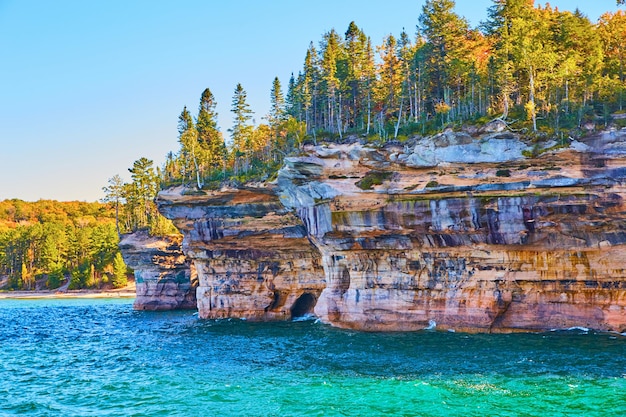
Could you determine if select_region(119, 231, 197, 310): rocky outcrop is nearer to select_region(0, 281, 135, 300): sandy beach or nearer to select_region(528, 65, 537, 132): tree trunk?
select_region(0, 281, 135, 300): sandy beach

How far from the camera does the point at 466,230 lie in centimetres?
4022

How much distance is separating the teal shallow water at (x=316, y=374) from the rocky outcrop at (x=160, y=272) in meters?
24.5

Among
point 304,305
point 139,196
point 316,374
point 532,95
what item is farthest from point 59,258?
point 532,95

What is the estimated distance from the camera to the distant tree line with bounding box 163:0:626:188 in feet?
137

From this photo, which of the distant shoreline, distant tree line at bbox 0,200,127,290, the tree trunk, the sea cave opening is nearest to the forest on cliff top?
the tree trunk

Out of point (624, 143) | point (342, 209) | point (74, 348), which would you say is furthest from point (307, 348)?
point (624, 143)

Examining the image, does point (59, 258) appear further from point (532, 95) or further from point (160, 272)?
point (532, 95)

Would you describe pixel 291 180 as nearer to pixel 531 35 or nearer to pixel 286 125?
pixel 286 125

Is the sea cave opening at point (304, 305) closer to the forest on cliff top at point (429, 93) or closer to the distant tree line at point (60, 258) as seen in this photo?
the forest on cliff top at point (429, 93)

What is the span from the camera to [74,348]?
141 ft

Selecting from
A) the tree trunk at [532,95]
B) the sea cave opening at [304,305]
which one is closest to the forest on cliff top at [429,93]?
the tree trunk at [532,95]

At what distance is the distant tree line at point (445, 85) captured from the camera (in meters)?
41.6

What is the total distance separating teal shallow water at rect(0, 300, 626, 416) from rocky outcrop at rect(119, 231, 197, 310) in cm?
2449

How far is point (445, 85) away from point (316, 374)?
32984 millimetres
